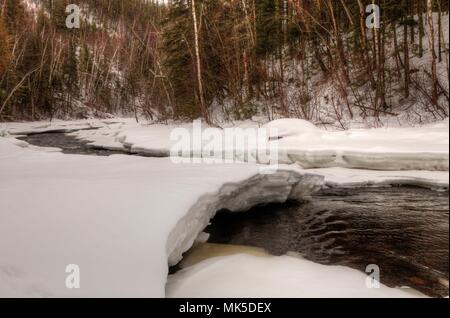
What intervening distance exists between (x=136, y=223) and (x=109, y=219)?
25 centimetres

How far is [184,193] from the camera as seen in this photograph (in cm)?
363

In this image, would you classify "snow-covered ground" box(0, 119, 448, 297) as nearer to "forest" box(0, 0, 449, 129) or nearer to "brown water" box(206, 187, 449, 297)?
"brown water" box(206, 187, 449, 297)

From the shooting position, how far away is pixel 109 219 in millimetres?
2977

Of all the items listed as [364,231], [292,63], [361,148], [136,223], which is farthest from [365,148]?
[292,63]

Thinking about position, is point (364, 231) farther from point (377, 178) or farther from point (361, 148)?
point (361, 148)

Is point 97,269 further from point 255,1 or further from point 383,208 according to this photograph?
point 255,1

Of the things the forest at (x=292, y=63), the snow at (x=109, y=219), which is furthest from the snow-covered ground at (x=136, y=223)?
the forest at (x=292, y=63)

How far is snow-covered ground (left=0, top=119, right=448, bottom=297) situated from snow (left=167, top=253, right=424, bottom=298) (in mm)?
10

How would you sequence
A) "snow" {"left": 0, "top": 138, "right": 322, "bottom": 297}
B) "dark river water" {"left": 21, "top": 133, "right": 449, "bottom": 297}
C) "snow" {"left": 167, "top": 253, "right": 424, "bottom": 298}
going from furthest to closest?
"dark river water" {"left": 21, "top": 133, "right": 449, "bottom": 297}
"snow" {"left": 167, "top": 253, "right": 424, "bottom": 298}
"snow" {"left": 0, "top": 138, "right": 322, "bottom": 297}

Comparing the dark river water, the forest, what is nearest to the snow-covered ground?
the dark river water

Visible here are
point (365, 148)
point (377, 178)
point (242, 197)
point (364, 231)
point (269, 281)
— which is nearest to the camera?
point (269, 281)

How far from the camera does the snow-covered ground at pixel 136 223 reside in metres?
2.33

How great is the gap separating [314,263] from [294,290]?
28.7 inches

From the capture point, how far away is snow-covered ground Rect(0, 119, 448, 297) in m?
2.33
